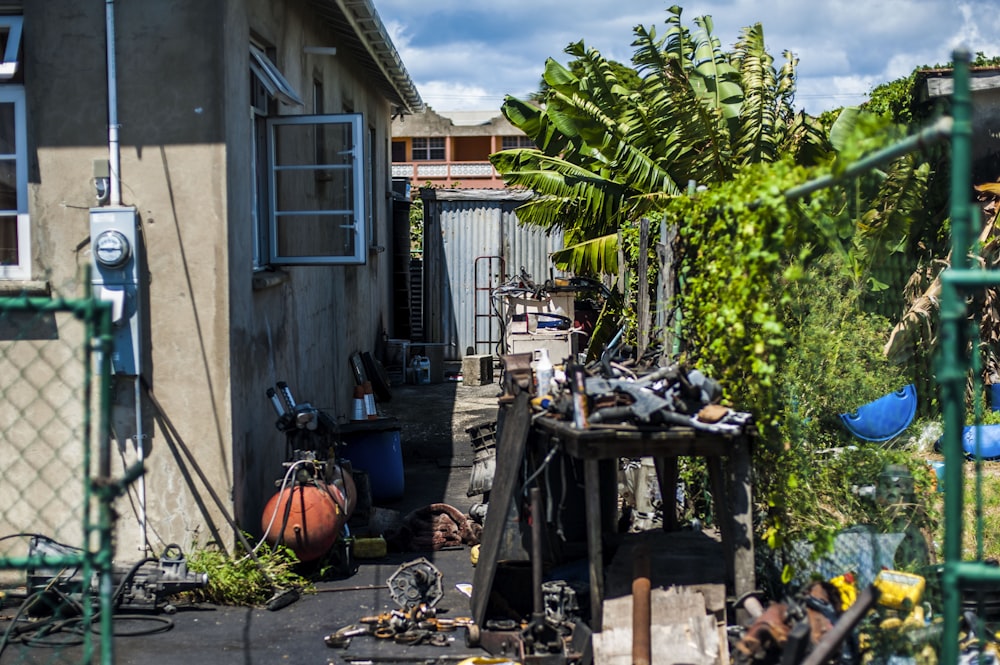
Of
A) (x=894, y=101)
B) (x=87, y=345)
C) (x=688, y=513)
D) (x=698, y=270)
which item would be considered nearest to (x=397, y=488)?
(x=688, y=513)

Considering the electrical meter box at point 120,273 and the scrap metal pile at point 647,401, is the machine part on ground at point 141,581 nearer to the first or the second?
the electrical meter box at point 120,273

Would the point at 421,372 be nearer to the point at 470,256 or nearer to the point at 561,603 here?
the point at 470,256

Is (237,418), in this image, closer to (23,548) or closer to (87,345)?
(23,548)

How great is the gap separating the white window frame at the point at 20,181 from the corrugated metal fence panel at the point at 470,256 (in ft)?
39.2

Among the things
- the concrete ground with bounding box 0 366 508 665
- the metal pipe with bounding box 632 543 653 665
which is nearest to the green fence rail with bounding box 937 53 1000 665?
the metal pipe with bounding box 632 543 653 665

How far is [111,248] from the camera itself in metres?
6.79

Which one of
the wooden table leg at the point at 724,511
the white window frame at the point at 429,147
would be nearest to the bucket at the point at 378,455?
the wooden table leg at the point at 724,511

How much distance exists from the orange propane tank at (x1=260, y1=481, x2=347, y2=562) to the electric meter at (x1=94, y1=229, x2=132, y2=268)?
196cm

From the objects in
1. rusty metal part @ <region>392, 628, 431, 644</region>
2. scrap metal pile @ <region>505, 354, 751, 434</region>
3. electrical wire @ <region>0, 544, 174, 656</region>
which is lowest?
rusty metal part @ <region>392, 628, 431, 644</region>

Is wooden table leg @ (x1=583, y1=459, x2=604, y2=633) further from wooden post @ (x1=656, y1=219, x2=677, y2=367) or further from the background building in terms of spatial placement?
the background building

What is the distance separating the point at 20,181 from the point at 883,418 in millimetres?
7780

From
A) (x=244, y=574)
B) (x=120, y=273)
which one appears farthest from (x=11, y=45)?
(x=244, y=574)

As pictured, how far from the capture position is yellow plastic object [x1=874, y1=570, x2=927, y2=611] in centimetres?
484

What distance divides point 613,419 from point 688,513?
7.63 feet
